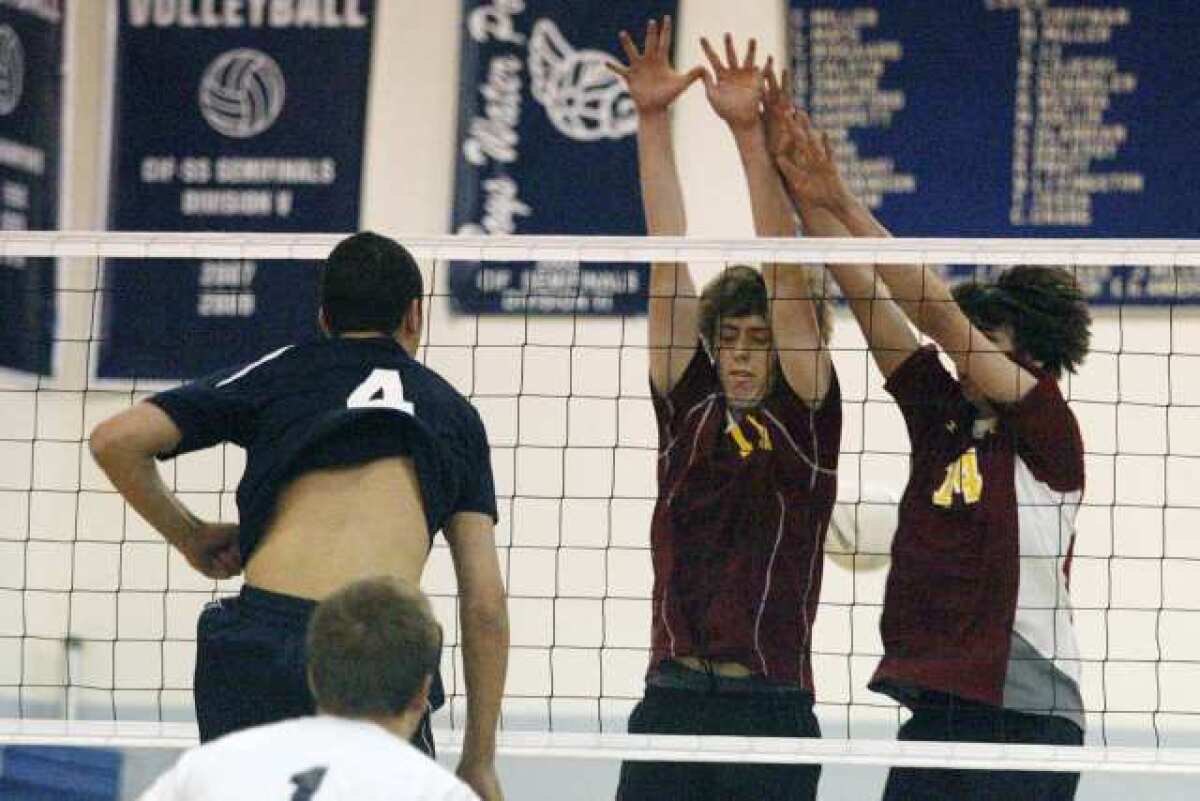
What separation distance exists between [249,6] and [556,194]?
139 centimetres

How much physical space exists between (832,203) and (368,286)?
1.32 meters

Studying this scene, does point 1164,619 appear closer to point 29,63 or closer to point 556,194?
point 556,194

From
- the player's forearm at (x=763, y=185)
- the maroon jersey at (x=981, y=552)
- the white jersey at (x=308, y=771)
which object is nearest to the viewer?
the white jersey at (x=308, y=771)

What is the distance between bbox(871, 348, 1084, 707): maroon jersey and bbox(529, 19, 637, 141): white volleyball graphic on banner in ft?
12.1

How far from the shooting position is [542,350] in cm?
781

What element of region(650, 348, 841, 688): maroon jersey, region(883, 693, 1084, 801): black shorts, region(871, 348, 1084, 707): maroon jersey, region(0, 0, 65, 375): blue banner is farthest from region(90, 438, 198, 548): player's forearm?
region(0, 0, 65, 375): blue banner

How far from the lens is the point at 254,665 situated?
3.48m

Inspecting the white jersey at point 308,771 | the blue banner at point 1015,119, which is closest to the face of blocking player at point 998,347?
the white jersey at point 308,771

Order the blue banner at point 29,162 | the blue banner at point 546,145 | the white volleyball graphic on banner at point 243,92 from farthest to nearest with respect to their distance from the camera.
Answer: the white volleyball graphic on banner at point 243,92, the blue banner at point 29,162, the blue banner at point 546,145

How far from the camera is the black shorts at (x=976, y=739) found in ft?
13.9

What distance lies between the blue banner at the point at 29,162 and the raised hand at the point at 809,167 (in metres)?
4.04

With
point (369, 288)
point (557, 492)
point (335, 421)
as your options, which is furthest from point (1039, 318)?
point (557, 492)

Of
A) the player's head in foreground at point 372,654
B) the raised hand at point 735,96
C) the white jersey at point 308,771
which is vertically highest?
the raised hand at point 735,96

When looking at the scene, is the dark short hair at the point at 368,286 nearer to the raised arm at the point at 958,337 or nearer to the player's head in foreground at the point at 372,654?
the player's head in foreground at the point at 372,654
